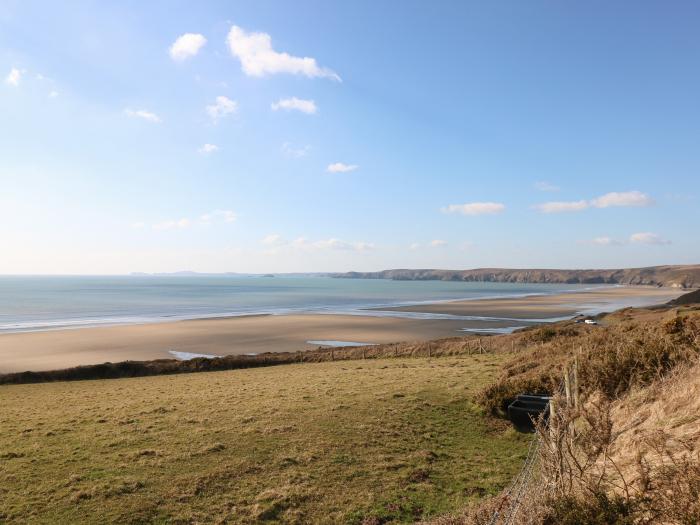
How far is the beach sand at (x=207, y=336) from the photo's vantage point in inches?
1774

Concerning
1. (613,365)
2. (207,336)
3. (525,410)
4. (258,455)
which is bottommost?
(207,336)

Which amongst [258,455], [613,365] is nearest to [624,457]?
[613,365]

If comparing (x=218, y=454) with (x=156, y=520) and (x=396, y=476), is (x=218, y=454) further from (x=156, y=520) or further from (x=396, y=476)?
(x=396, y=476)

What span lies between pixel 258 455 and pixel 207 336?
46949mm

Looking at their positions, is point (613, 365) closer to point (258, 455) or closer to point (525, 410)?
point (525, 410)

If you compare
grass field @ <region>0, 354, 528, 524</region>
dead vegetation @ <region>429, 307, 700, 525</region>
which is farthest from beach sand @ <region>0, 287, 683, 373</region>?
dead vegetation @ <region>429, 307, 700, 525</region>

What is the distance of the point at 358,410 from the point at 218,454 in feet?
20.8

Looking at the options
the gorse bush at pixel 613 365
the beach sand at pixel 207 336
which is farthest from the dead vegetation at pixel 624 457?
the beach sand at pixel 207 336

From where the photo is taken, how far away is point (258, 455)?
1422cm

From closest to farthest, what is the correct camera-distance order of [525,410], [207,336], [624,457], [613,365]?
[624,457], [613,365], [525,410], [207,336]

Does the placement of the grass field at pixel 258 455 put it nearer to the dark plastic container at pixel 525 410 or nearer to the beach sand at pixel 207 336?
the dark plastic container at pixel 525 410

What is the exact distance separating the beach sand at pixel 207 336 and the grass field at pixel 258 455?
21914mm

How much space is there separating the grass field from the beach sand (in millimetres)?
21914

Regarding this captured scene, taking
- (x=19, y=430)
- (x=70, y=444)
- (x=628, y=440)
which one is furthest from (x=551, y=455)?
(x=19, y=430)
